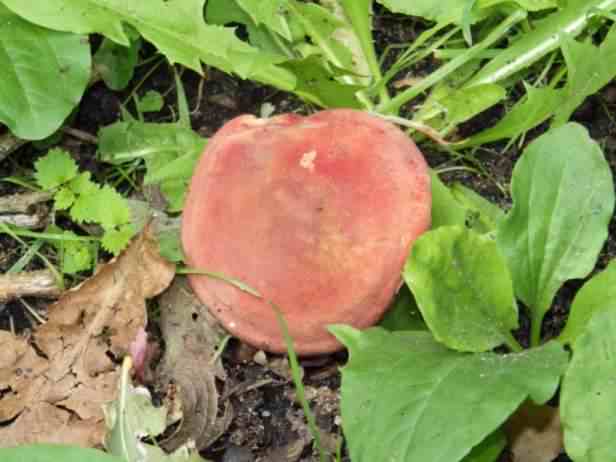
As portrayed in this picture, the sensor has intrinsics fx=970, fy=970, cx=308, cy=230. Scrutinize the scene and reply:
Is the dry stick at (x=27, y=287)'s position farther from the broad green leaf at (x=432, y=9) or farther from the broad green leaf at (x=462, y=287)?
the broad green leaf at (x=432, y=9)

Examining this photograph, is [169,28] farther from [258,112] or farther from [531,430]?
[531,430]

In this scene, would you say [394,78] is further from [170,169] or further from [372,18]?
[170,169]

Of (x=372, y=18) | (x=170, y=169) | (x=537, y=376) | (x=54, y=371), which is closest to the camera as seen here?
(x=537, y=376)

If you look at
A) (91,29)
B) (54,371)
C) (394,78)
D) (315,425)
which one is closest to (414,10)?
(394,78)

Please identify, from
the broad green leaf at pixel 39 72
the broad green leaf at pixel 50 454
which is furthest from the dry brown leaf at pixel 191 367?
the broad green leaf at pixel 39 72

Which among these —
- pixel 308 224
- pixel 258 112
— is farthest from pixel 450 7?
pixel 308 224

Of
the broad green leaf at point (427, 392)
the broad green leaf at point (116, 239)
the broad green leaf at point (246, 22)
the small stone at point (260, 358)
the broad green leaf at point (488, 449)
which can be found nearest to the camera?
the broad green leaf at point (427, 392)

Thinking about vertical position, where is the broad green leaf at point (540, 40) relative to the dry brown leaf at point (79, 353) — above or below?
above
